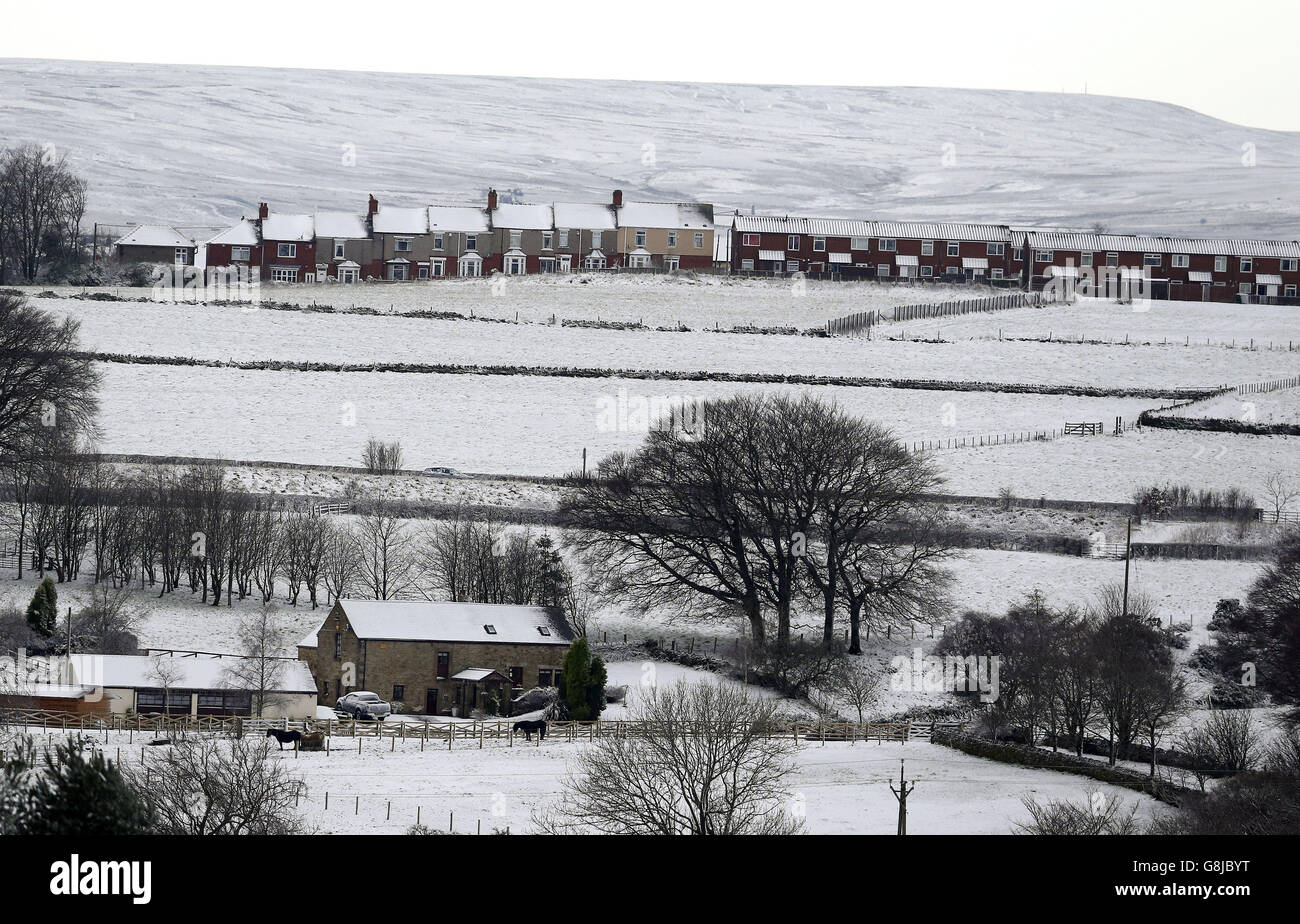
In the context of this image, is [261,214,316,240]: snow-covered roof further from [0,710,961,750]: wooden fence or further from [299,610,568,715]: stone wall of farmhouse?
[0,710,961,750]: wooden fence

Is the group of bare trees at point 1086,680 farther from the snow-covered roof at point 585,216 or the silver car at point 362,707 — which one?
the snow-covered roof at point 585,216

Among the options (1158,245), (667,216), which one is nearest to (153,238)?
(667,216)

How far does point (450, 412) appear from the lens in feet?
253

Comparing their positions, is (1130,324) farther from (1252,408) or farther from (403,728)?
(403,728)

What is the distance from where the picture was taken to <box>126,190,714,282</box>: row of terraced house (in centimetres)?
11600

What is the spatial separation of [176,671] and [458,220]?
268 ft

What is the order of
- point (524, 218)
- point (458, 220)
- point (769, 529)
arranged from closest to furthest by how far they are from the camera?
1. point (769, 529)
2. point (458, 220)
3. point (524, 218)

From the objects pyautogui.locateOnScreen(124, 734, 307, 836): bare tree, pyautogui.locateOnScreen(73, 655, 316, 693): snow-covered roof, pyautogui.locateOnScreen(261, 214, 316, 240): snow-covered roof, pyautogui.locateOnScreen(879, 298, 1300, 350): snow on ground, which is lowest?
pyautogui.locateOnScreen(73, 655, 316, 693): snow-covered roof

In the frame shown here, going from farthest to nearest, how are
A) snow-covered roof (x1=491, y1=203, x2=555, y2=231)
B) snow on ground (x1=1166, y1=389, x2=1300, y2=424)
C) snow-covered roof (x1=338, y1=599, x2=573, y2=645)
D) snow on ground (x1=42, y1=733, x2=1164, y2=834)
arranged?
snow-covered roof (x1=491, y1=203, x2=555, y2=231) → snow on ground (x1=1166, y1=389, x2=1300, y2=424) → snow-covered roof (x1=338, y1=599, x2=573, y2=645) → snow on ground (x1=42, y1=733, x2=1164, y2=834)

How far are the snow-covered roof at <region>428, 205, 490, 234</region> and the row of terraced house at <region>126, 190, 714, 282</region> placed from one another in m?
0.07

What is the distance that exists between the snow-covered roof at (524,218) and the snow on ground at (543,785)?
8541cm

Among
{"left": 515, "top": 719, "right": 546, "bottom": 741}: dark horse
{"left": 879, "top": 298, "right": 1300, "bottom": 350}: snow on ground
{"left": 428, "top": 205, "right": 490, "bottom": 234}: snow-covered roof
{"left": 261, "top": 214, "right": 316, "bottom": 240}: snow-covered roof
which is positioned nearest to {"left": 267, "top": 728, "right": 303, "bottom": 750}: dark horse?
{"left": 515, "top": 719, "right": 546, "bottom": 741}: dark horse

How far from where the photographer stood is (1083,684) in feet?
135

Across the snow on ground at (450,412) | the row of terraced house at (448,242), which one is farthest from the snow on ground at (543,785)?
the row of terraced house at (448,242)
